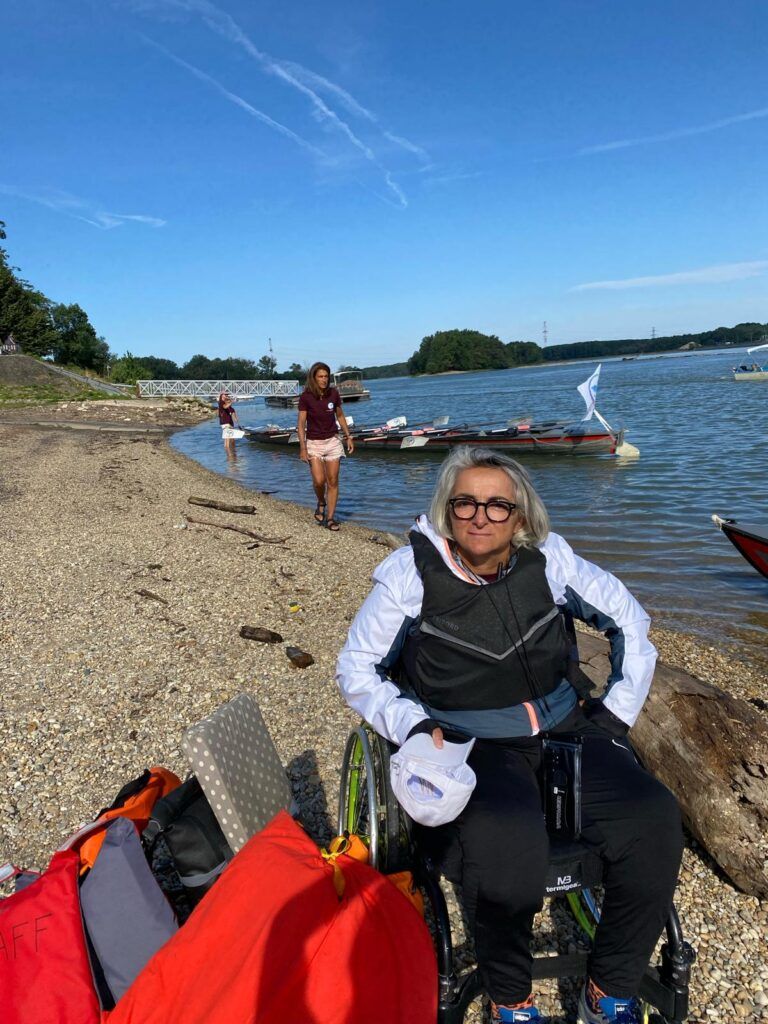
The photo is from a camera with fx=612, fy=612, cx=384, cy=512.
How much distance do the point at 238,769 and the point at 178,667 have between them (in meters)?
2.36

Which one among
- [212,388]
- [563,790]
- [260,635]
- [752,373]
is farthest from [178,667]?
[212,388]

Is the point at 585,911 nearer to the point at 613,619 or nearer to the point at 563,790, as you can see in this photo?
the point at 563,790

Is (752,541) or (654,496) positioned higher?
(752,541)

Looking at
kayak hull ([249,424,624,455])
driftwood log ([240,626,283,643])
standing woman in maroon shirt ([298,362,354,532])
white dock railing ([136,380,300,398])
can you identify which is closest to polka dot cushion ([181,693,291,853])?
driftwood log ([240,626,283,643])

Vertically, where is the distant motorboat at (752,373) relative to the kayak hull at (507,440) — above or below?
A: above

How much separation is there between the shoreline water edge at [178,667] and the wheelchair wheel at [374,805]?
62cm

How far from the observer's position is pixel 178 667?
4.60 m

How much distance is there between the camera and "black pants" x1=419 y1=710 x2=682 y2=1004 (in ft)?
6.10

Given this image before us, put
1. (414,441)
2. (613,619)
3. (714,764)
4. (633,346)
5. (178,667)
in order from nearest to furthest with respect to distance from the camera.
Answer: (613,619) < (714,764) < (178,667) < (414,441) < (633,346)

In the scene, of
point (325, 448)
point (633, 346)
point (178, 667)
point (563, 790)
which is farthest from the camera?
point (633, 346)

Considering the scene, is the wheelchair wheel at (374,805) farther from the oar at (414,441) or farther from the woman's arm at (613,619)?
the oar at (414,441)

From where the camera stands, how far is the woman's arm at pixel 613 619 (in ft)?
7.55

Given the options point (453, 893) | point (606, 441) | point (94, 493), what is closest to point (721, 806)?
point (453, 893)

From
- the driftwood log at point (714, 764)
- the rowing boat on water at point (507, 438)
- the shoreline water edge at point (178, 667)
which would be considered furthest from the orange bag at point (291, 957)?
the rowing boat on water at point (507, 438)
